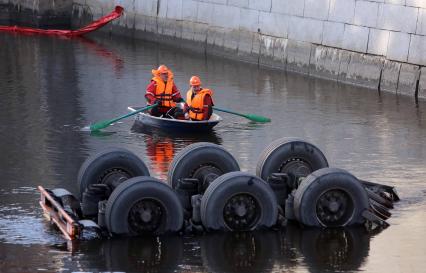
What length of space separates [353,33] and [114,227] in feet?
64.7

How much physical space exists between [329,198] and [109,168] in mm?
3868

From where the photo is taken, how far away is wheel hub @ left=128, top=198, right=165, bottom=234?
1791 centimetres

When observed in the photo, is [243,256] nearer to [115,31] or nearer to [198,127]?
[198,127]

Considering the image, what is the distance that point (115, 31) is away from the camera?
4794cm

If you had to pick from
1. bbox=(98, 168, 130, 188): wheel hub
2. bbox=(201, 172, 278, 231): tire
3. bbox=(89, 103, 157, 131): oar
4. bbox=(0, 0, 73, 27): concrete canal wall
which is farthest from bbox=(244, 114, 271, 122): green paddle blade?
bbox=(0, 0, 73, 27): concrete canal wall

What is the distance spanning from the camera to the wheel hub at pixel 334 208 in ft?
61.2

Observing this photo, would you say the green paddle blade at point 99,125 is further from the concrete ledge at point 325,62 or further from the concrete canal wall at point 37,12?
the concrete canal wall at point 37,12

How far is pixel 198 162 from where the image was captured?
1973cm

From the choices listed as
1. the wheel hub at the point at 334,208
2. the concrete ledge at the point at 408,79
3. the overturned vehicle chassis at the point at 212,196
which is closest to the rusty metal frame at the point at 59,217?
the overturned vehicle chassis at the point at 212,196

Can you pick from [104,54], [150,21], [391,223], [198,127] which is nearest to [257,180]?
[391,223]

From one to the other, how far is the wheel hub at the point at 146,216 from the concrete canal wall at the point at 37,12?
1274 inches

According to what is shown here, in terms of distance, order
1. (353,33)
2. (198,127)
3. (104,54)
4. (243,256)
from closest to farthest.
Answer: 1. (243,256)
2. (198,127)
3. (353,33)
4. (104,54)

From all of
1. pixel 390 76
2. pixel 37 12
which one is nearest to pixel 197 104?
pixel 390 76

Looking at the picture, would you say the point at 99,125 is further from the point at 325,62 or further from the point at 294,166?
the point at 325,62
